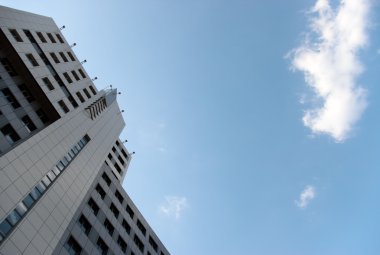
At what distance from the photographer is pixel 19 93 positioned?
119ft

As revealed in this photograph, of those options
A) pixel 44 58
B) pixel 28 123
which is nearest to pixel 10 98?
pixel 28 123

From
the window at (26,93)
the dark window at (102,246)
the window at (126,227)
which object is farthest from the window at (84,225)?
the window at (26,93)

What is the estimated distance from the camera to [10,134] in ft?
106

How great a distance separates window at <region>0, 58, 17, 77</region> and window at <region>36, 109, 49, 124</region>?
4601 millimetres

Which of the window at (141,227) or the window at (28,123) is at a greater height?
the window at (141,227)

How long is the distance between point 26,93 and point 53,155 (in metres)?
9.38

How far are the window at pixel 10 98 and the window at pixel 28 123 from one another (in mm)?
1373

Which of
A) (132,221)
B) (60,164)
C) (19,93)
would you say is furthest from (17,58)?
(132,221)

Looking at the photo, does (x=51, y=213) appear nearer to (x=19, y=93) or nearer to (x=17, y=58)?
(x=19, y=93)

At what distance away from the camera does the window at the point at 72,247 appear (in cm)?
3300

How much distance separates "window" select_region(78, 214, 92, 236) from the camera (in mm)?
36656

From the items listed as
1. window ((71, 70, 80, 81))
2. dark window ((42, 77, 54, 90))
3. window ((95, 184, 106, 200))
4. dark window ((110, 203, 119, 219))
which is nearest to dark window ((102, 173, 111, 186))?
window ((95, 184, 106, 200))

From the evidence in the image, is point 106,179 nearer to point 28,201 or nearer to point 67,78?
point 67,78

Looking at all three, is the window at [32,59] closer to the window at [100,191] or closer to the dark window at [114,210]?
Answer: the window at [100,191]
